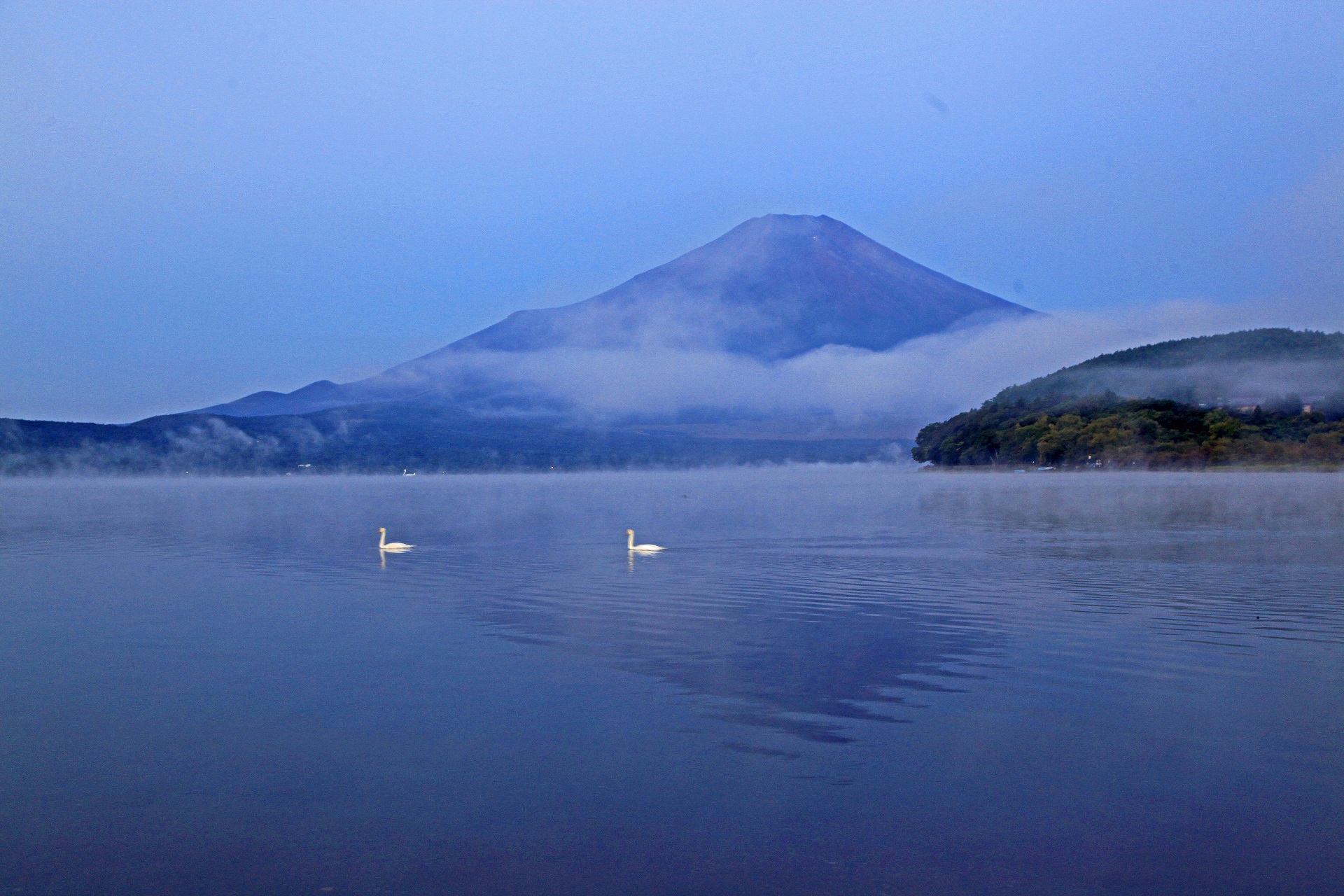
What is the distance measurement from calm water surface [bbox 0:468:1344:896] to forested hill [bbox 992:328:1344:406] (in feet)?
500

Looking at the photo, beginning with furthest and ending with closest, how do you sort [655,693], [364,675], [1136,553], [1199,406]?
[1199,406], [1136,553], [364,675], [655,693]

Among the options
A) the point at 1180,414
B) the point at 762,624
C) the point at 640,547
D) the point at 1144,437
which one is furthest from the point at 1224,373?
the point at 762,624

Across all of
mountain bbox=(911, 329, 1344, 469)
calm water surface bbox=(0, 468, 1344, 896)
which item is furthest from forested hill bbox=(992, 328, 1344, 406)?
calm water surface bbox=(0, 468, 1344, 896)

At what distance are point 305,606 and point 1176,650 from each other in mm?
15248

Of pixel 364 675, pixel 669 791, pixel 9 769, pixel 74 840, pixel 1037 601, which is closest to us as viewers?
pixel 74 840

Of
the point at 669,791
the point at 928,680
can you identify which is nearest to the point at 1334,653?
the point at 928,680

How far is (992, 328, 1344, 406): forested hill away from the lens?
161 meters

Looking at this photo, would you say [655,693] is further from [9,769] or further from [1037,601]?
[1037,601]

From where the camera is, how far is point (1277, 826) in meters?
8.74

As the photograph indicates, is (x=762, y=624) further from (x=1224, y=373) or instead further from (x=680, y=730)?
(x=1224, y=373)

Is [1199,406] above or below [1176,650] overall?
above

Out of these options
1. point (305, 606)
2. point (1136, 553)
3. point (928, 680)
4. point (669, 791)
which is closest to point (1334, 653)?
point (928, 680)

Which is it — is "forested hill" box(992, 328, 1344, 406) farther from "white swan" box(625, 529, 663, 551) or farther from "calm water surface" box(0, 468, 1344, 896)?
"calm water surface" box(0, 468, 1344, 896)

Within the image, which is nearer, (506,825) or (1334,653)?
(506,825)
